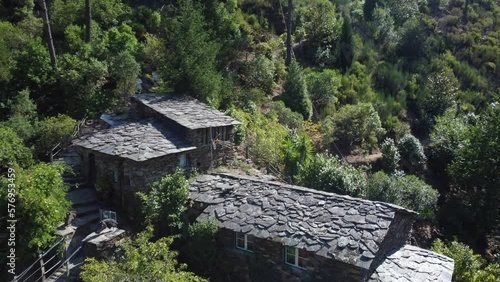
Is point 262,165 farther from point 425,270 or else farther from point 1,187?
point 1,187

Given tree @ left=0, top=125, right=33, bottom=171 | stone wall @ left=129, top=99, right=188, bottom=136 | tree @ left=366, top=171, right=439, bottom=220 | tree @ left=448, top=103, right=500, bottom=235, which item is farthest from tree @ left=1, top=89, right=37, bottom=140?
tree @ left=448, top=103, right=500, bottom=235

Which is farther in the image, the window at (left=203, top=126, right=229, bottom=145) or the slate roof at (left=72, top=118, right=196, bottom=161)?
the window at (left=203, top=126, right=229, bottom=145)

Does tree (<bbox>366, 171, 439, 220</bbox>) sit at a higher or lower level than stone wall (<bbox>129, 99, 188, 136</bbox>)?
lower

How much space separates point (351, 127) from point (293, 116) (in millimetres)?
4181

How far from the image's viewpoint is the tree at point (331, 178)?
1789 cm

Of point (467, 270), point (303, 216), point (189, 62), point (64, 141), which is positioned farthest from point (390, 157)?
point (64, 141)

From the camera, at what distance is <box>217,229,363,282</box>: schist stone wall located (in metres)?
11.3

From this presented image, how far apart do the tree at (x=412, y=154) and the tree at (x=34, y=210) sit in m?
20.5

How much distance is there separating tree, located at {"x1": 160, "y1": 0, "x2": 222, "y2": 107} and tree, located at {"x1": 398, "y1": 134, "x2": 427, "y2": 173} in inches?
503

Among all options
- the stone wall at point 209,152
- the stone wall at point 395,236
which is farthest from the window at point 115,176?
the stone wall at point 395,236

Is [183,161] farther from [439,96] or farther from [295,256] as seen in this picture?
[439,96]

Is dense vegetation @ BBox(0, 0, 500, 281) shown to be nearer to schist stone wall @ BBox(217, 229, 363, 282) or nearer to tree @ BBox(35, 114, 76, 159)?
tree @ BBox(35, 114, 76, 159)

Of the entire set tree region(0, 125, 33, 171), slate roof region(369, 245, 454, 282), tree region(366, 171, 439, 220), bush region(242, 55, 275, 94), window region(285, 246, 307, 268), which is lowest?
tree region(366, 171, 439, 220)

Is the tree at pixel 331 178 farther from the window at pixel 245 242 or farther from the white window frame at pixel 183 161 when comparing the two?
the window at pixel 245 242
